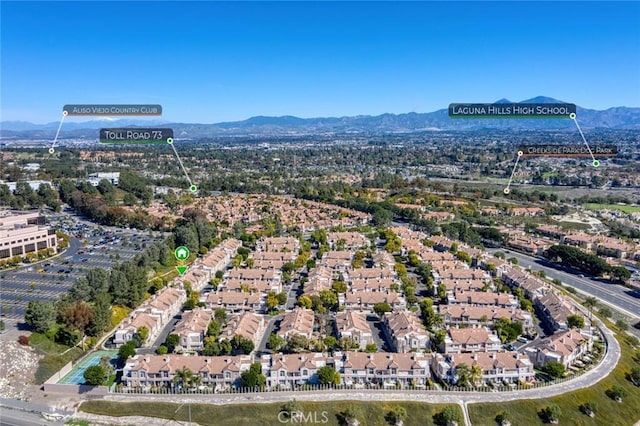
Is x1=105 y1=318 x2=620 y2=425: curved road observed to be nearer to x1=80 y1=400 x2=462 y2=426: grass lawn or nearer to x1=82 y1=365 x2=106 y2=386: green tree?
x1=80 y1=400 x2=462 y2=426: grass lawn

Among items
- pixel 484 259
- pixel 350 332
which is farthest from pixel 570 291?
pixel 350 332

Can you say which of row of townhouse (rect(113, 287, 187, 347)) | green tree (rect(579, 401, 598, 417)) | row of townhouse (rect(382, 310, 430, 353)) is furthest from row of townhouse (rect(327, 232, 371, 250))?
green tree (rect(579, 401, 598, 417))

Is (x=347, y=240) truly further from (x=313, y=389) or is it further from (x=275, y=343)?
(x=313, y=389)

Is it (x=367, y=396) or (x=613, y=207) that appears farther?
(x=613, y=207)

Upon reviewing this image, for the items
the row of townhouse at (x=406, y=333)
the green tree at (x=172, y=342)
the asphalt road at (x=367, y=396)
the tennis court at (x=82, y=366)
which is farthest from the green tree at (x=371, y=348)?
the tennis court at (x=82, y=366)

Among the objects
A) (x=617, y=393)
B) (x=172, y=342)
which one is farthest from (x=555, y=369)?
(x=172, y=342)

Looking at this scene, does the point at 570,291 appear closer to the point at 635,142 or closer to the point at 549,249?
the point at 549,249

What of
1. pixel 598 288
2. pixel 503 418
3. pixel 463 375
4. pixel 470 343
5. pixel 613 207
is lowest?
pixel 613 207
